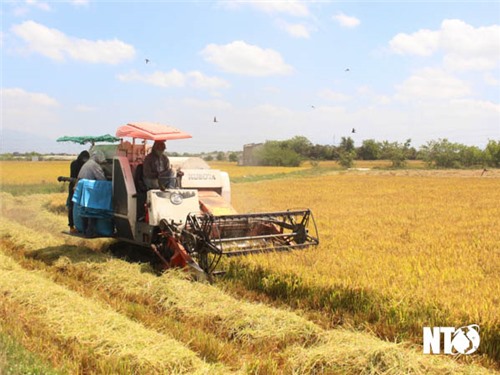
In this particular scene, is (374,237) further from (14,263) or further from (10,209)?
(10,209)

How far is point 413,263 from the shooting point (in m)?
7.24

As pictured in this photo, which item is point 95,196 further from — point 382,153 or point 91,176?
point 382,153

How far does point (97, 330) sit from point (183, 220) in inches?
124

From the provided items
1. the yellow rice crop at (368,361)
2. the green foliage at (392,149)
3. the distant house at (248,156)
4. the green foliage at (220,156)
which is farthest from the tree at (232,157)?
the yellow rice crop at (368,361)

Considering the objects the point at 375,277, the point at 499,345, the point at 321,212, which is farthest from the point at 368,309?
the point at 321,212

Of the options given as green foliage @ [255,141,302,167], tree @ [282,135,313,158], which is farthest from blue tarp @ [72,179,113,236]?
tree @ [282,135,313,158]

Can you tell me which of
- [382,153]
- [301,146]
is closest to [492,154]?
[382,153]

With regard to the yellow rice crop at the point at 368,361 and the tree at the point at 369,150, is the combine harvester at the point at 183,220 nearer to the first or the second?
the yellow rice crop at the point at 368,361

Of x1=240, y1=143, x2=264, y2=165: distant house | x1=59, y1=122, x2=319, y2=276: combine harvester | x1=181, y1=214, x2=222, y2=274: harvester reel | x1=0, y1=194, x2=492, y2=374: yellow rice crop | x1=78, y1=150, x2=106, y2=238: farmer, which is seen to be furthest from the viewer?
x1=240, y1=143, x2=264, y2=165: distant house

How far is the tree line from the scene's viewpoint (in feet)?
213

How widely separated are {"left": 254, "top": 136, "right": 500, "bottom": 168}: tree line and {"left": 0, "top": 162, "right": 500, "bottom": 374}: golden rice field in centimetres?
5149

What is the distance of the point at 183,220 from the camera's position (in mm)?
8156

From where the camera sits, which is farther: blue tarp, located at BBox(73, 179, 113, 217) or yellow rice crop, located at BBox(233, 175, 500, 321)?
blue tarp, located at BBox(73, 179, 113, 217)

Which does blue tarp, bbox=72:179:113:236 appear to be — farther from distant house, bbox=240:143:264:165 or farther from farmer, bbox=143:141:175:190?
distant house, bbox=240:143:264:165
